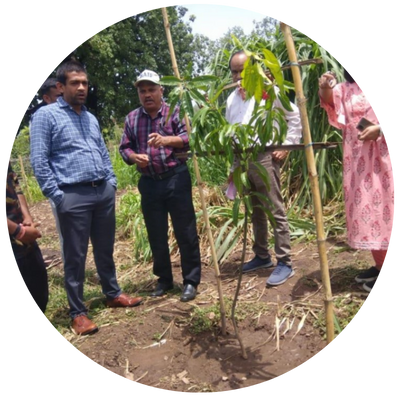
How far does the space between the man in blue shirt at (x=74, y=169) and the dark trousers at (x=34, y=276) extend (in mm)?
157

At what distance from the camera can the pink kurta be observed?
208 centimetres

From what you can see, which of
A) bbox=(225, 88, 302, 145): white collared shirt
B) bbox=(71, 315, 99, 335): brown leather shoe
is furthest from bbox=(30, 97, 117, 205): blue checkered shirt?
bbox=(225, 88, 302, 145): white collared shirt

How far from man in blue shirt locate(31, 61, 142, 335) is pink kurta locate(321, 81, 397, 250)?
1.33 metres

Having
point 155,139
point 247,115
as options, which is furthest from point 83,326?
point 247,115

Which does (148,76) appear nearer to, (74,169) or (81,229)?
(74,169)

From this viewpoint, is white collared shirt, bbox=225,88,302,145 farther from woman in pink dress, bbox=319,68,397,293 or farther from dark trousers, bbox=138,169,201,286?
dark trousers, bbox=138,169,201,286

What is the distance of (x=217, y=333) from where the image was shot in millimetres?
2172

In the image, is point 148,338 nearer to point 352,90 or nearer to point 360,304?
point 360,304

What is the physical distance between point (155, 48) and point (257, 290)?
5.04 ft

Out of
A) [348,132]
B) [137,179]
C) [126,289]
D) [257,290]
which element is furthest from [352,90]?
[126,289]

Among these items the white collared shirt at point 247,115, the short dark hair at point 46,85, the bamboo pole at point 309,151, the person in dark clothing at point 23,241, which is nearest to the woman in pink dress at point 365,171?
the white collared shirt at point 247,115

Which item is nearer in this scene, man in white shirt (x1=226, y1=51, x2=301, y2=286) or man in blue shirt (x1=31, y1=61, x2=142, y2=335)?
man in blue shirt (x1=31, y1=61, x2=142, y2=335)

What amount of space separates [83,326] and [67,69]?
54.8 inches

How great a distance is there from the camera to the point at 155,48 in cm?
216
